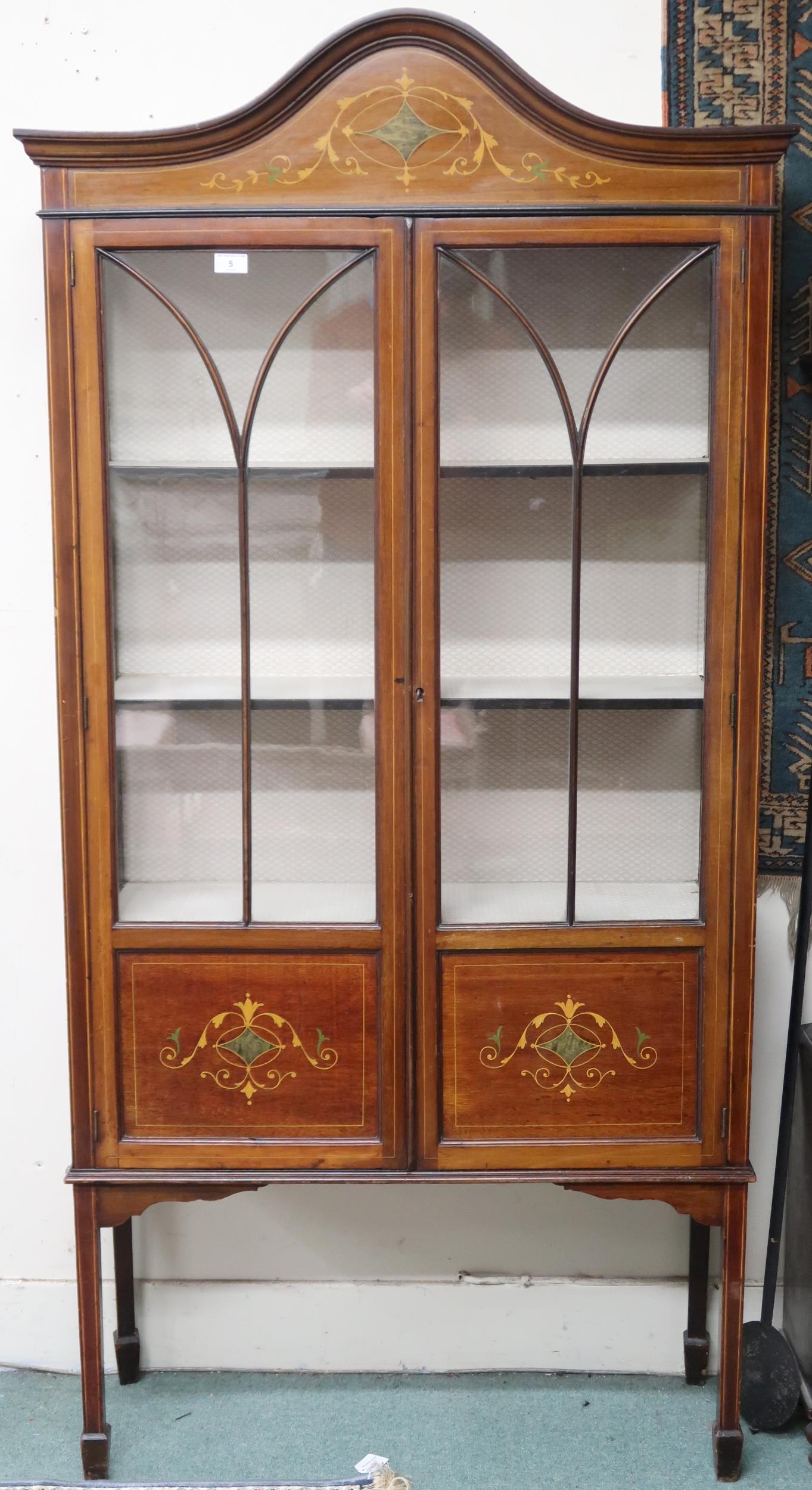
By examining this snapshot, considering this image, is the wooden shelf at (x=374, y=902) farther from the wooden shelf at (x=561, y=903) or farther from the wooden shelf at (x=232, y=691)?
the wooden shelf at (x=232, y=691)

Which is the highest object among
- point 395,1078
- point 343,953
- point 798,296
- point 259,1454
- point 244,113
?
point 244,113

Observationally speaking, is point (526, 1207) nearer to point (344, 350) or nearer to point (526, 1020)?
point (526, 1020)

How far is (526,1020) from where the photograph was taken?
53.6 inches

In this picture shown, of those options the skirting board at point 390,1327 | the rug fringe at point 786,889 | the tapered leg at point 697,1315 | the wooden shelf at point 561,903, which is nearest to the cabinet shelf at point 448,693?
the wooden shelf at point 561,903

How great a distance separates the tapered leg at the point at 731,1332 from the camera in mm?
1392

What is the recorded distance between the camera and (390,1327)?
68.0 inches

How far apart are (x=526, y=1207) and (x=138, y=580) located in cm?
115

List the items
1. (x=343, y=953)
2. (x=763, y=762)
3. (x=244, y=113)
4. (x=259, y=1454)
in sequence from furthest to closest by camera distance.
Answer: (x=763, y=762)
(x=259, y=1454)
(x=343, y=953)
(x=244, y=113)

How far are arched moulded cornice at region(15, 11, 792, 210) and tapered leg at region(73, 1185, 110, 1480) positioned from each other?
4.14ft

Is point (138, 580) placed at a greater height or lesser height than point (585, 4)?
lesser

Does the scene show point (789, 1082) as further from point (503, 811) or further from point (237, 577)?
point (237, 577)

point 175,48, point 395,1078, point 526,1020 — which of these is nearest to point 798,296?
point 175,48

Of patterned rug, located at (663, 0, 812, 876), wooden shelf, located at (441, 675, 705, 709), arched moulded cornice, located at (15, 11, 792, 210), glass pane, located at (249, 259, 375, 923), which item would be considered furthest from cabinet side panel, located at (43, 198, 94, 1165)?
patterned rug, located at (663, 0, 812, 876)

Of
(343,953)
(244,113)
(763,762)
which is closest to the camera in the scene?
(244,113)
